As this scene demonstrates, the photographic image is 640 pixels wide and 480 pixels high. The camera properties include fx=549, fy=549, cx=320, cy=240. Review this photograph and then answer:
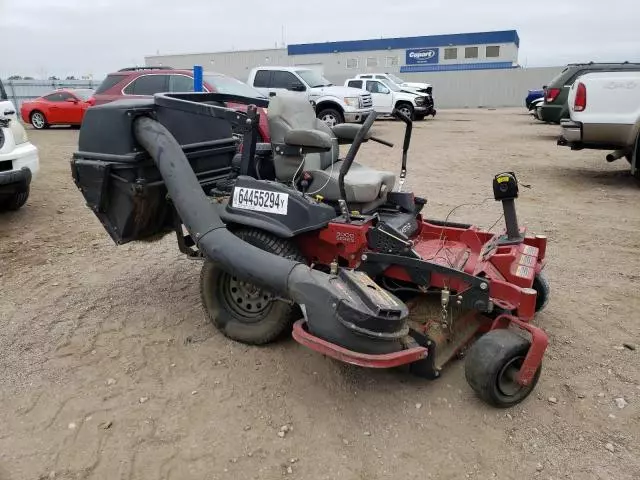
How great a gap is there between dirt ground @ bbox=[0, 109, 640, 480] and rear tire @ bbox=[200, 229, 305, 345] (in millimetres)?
124

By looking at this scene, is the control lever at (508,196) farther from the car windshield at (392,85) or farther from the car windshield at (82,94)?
the car windshield at (392,85)

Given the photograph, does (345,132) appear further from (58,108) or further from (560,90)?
(58,108)

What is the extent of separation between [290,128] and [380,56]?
4194cm

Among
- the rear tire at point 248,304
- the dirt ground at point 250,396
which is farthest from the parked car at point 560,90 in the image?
the rear tire at point 248,304

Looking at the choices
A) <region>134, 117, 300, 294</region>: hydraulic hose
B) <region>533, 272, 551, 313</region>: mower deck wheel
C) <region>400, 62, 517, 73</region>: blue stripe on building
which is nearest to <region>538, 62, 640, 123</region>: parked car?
<region>533, 272, 551, 313</region>: mower deck wheel

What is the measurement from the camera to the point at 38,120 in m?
18.2

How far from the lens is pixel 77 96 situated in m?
17.8

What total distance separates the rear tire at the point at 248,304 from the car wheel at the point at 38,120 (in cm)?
1691

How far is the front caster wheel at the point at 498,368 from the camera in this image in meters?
2.94

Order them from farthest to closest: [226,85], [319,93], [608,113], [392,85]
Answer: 1. [392,85]
2. [319,93]
3. [226,85]
4. [608,113]

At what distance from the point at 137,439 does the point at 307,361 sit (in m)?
1.15

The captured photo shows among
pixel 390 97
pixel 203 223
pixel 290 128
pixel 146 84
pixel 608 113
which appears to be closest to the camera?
pixel 203 223

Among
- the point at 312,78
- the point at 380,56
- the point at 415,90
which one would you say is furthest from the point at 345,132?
the point at 380,56

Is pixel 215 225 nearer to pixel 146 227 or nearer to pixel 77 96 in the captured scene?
pixel 146 227
